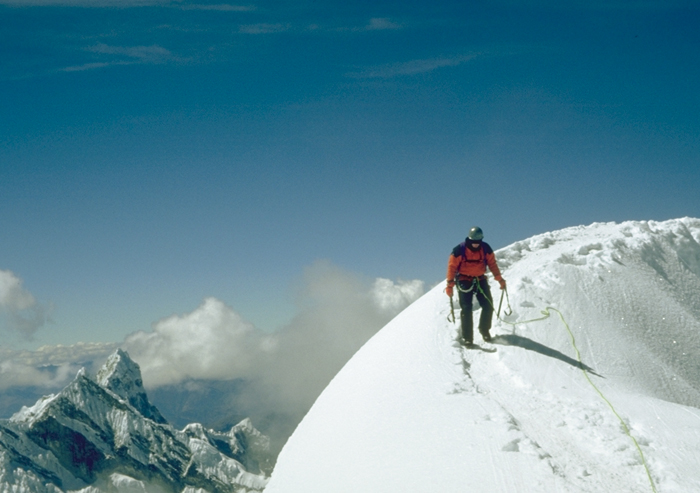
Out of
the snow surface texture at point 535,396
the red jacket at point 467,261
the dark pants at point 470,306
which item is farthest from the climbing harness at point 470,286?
the snow surface texture at point 535,396

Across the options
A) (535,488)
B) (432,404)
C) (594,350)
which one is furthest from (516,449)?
(594,350)

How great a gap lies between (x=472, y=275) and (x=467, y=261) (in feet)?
1.14

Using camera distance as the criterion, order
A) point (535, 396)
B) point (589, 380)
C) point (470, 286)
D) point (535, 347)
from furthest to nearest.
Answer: point (470, 286), point (535, 347), point (589, 380), point (535, 396)

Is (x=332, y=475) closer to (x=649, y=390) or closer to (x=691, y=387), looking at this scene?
(x=649, y=390)

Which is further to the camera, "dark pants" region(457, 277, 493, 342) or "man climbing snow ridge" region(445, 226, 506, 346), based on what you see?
"man climbing snow ridge" region(445, 226, 506, 346)

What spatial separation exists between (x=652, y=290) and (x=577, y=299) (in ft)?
9.28

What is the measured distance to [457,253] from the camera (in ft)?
34.6

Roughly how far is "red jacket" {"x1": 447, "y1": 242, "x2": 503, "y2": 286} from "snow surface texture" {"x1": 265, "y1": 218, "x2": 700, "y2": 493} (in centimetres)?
134

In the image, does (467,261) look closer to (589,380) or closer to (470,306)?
(470,306)

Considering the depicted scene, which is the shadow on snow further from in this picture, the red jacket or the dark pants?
the red jacket

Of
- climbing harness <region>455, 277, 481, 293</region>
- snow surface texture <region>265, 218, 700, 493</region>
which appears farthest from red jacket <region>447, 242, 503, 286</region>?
snow surface texture <region>265, 218, 700, 493</region>

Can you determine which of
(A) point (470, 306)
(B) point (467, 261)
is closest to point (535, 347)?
(A) point (470, 306)

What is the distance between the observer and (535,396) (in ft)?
26.6

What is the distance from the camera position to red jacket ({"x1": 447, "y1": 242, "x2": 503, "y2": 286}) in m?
10.5
